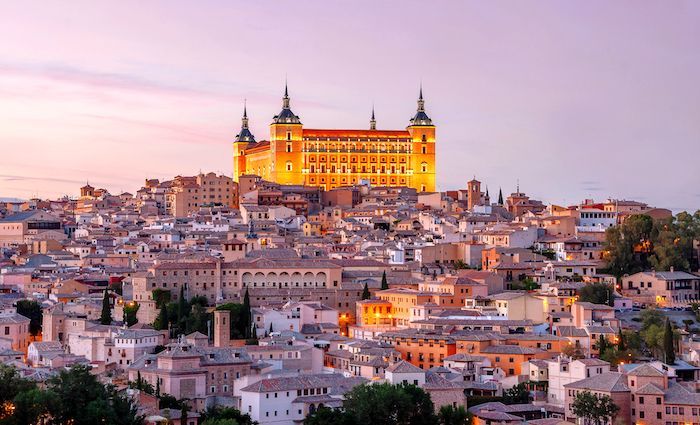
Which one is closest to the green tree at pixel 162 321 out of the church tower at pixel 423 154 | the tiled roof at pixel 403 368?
the tiled roof at pixel 403 368

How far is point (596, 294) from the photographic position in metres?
42.2

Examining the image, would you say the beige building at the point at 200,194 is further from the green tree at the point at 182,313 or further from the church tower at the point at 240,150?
the green tree at the point at 182,313

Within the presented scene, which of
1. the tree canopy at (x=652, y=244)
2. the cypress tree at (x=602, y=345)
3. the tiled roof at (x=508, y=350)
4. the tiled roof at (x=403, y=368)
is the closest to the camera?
the tiled roof at (x=403, y=368)

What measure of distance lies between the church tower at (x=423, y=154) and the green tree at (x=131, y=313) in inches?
1594

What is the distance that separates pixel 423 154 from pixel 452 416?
5334 centimetres

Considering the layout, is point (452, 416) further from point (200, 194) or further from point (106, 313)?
point (200, 194)

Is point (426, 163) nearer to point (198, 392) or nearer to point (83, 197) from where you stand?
point (83, 197)

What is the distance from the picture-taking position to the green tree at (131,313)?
43156 millimetres

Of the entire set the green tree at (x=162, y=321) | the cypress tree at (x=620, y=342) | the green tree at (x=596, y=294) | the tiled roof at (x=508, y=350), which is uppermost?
the green tree at (x=596, y=294)

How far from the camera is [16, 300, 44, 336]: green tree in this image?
4388 cm

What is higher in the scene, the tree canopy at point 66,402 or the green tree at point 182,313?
the green tree at point 182,313

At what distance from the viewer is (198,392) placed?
33969 millimetres

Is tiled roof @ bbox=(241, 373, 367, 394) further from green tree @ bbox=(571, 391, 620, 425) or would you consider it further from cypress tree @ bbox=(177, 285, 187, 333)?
cypress tree @ bbox=(177, 285, 187, 333)

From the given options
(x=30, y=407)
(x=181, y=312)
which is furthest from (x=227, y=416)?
(x=181, y=312)
